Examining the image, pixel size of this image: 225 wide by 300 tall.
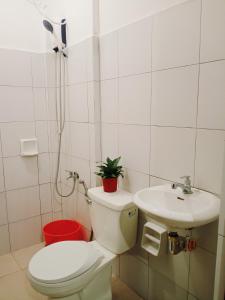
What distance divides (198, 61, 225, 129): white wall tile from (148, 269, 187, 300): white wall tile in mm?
982

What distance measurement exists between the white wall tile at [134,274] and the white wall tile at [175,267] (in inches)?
5.8

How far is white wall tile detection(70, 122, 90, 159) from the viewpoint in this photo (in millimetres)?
1933

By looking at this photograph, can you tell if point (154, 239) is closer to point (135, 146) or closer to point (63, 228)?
point (135, 146)

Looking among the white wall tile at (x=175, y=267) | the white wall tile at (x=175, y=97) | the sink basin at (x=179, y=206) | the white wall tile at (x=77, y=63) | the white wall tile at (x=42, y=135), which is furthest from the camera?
the white wall tile at (x=42, y=135)

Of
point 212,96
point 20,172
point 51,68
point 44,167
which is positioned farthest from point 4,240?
point 212,96

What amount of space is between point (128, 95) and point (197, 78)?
509 mm

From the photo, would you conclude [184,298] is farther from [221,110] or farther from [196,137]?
[221,110]

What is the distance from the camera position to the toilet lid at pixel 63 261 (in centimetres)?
127

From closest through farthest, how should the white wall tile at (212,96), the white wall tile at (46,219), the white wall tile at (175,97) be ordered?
the white wall tile at (212,96)
the white wall tile at (175,97)
the white wall tile at (46,219)

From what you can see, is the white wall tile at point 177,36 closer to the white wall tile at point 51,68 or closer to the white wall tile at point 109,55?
the white wall tile at point 109,55

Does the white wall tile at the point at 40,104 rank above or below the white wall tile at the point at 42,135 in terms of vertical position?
above

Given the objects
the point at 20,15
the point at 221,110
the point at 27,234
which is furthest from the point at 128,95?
the point at 27,234

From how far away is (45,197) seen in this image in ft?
7.78

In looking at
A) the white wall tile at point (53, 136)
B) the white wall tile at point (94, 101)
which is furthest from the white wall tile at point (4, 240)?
the white wall tile at point (94, 101)
